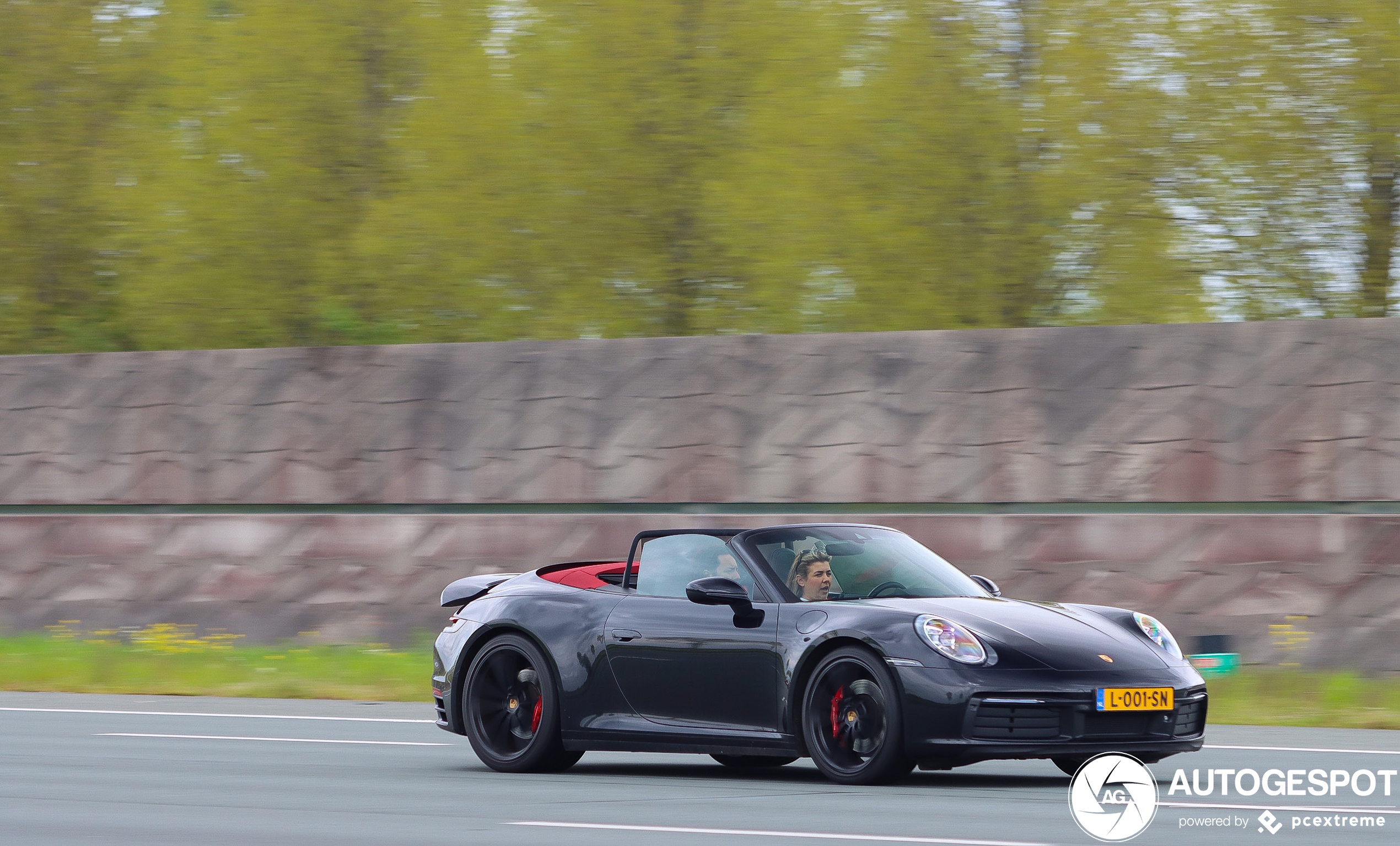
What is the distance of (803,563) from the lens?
9.14m

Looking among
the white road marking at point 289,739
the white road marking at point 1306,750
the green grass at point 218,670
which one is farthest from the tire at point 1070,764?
the green grass at point 218,670

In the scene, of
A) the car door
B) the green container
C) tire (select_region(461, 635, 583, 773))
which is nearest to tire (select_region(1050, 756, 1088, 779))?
the car door

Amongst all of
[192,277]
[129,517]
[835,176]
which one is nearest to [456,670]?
[835,176]

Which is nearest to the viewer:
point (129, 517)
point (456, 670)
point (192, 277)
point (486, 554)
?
point (456, 670)

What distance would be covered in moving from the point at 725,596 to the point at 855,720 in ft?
2.89

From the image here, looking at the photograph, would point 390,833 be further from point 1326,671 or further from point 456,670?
point 1326,671

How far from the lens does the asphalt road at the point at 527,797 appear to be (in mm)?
6957

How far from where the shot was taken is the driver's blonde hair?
29.7 feet

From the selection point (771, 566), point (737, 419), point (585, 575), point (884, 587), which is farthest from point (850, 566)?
point (737, 419)

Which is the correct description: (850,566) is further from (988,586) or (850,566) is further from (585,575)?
(585,575)

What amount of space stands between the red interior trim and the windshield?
1.04 m

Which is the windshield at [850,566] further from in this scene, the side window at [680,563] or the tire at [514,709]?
the tire at [514,709]

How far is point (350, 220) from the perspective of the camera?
20.0 m

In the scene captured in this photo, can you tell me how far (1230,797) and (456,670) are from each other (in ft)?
13.7
